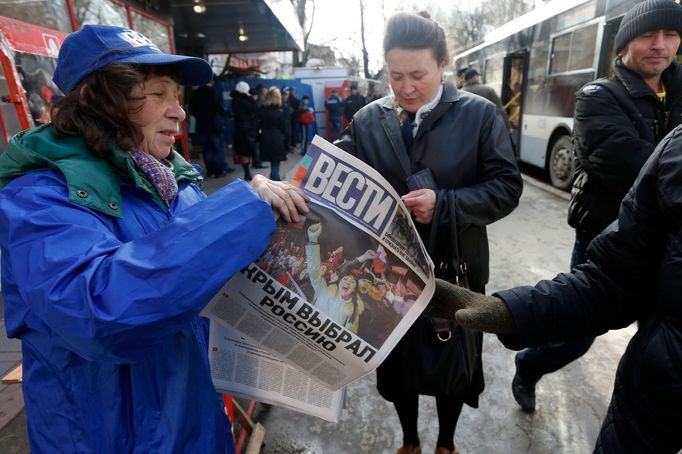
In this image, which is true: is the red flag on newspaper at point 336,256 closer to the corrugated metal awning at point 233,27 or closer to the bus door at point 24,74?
the bus door at point 24,74

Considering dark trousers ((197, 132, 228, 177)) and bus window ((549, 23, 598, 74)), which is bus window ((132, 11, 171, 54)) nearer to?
dark trousers ((197, 132, 228, 177))

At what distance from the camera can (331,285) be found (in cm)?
106

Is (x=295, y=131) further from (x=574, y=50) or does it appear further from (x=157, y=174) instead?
(x=157, y=174)

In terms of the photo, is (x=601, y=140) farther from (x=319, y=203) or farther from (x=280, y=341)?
(x=280, y=341)

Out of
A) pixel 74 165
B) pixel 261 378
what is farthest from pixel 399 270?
pixel 74 165

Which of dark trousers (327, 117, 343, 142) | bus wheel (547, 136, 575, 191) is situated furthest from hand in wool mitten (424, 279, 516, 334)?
dark trousers (327, 117, 343, 142)

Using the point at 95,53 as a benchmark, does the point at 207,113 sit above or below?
below

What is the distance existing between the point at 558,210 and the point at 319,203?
572cm

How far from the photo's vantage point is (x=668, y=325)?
888 millimetres

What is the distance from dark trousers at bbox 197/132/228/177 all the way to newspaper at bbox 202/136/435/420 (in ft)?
25.0

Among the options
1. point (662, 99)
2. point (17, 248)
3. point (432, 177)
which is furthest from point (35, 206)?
point (662, 99)

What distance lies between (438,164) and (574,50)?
6353 mm

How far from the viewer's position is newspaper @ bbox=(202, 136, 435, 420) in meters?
1.03

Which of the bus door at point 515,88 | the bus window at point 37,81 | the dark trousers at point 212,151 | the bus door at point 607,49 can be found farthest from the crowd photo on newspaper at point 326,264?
the bus door at point 515,88
